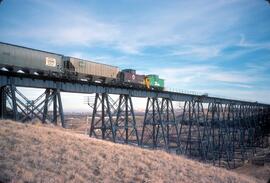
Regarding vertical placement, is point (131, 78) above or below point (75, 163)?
above

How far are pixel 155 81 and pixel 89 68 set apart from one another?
13.2 meters

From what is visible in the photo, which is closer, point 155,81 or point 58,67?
point 58,67

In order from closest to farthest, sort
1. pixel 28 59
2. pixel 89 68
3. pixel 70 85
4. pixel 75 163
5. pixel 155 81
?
pixel 75 163, pixel 28 59, pixel 70 85, pixel 89 68, pixel 155 81

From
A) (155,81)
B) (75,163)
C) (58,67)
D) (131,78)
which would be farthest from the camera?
(155,81)

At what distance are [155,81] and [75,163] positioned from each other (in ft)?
87.6

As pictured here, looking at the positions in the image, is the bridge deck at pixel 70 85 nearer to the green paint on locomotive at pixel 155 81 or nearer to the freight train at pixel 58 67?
the freight train at pixel 58 67

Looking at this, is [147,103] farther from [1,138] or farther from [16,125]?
[1,138]

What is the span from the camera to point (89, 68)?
26453 mm

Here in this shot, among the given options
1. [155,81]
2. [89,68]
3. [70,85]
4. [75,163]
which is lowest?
[75,163]

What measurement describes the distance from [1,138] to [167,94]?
22.9 m

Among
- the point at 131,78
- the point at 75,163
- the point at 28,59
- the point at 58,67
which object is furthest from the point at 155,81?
the point at 75,163

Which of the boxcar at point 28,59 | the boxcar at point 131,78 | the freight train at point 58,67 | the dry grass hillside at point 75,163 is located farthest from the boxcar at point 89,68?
the dry grass hillside at point 75,163

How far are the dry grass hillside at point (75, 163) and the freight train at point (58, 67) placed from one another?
206 inches

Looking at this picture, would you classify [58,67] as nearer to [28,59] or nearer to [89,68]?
[28,59]
